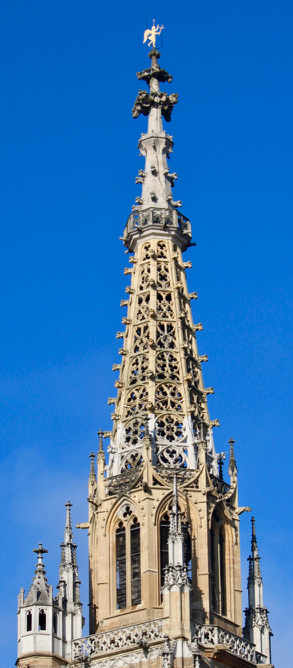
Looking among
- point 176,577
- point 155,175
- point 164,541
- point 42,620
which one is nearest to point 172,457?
point 164,541

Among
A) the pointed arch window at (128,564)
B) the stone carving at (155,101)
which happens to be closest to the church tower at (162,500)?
the pointed arch window at (128,564)

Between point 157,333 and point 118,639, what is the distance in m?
10.8

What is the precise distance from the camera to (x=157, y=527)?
61562mm

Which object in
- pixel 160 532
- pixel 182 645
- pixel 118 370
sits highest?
pixel 118 370

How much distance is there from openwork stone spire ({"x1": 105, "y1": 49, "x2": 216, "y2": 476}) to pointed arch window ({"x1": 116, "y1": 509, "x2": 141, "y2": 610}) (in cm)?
211

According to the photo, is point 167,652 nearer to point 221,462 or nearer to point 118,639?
point 118,639

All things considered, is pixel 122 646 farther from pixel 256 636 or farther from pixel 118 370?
pixel 118 370

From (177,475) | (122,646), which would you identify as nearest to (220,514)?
(177,475)

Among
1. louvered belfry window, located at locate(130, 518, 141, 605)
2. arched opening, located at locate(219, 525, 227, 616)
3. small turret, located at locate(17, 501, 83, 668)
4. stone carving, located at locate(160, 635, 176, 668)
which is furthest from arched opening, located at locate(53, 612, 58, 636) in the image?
arched opening, located at locate(219, 525, 227, 616)

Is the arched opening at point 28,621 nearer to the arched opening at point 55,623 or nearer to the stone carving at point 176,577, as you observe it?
the arched opening at point 55,623

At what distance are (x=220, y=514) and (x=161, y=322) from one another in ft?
22.5

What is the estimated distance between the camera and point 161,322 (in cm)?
6650

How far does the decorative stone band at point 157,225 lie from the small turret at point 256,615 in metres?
10.7

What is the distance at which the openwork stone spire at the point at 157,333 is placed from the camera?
63906 mm
